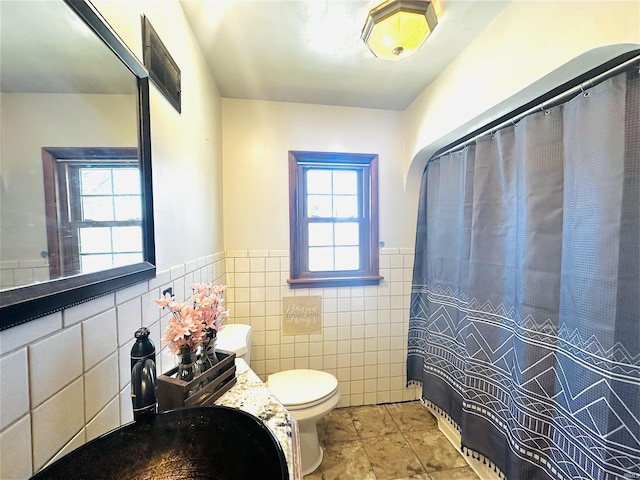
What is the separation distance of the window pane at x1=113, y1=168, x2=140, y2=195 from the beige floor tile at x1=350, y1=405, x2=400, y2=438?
200cm

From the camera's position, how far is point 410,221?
2.21 metres

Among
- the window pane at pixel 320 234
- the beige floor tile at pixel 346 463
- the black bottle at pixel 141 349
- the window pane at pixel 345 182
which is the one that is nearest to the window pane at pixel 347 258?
the window pane at pixel 320 234

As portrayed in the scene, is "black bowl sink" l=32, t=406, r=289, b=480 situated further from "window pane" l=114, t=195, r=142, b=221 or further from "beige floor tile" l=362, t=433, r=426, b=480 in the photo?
"beige floor tile" l=362, t=433, r=426, b=480

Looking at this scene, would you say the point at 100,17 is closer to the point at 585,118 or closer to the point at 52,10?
the point at 52,10

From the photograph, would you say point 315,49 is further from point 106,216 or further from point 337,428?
point 337,428

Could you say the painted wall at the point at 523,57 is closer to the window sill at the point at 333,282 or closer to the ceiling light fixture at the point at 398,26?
the ceiling light fixture at the point at 398,26

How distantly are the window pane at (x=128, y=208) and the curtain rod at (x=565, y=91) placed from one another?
1605 millimetres

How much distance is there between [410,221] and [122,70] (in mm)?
1990

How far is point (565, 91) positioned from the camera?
42.0 inches

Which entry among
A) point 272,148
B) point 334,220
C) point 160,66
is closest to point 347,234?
point 334,220

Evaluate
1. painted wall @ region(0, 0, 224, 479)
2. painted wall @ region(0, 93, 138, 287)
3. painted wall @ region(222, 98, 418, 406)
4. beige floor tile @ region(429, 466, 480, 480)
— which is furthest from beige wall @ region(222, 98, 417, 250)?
beige floor tile @ region(429, 466, 480, 480)

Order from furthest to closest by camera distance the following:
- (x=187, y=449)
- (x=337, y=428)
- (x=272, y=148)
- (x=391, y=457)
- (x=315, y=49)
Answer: (x=272, y=148) → (x=337, y=428) → (x=391, y=457) → (x=315, y=49) → (x=187, y=449)

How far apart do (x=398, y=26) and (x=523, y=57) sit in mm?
532

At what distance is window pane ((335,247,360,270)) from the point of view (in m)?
2.20
